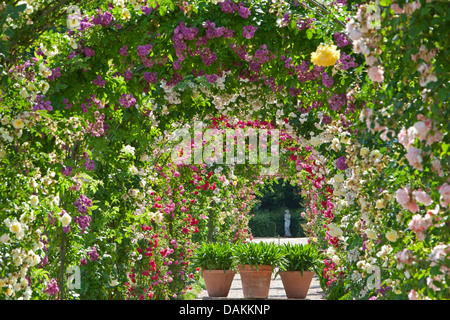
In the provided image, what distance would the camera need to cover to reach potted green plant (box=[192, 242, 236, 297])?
298 inches

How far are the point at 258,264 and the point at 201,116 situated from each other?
6.91 ft

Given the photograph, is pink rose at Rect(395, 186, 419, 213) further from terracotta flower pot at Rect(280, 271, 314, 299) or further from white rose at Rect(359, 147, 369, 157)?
terracotta flower pot at Rect(280, 271, 314, 299)

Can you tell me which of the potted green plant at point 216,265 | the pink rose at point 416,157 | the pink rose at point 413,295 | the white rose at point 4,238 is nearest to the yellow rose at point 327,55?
the pink rose at point 416,157

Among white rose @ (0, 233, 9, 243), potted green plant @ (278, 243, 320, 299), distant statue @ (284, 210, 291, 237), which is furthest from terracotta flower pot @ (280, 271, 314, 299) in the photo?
distant statue @ (284, 210, 291, 237)

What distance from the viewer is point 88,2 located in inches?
163

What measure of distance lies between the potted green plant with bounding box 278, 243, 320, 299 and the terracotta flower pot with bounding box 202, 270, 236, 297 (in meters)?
0.69

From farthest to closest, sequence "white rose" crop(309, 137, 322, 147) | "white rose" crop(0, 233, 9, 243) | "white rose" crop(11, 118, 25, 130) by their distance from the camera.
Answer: "white rose" crop(309, 137, 322, 147)
"white rose" crop(11, 118, 25, 130)
"white rose" crop(0, 233, 9, 243)

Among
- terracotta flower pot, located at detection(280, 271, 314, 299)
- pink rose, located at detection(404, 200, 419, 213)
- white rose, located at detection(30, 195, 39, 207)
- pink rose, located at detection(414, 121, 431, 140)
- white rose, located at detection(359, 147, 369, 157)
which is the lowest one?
terracotta flower pot, located at detection(280, 271, 314, 299)

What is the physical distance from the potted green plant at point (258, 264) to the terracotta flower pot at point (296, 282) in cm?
24

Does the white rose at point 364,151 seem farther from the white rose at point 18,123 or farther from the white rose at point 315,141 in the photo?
the white rose at point 18,123

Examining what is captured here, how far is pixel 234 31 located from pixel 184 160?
4178 millimetres

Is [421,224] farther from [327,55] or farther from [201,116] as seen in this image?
[201,116]

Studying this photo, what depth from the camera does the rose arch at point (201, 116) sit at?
226 centimetres
